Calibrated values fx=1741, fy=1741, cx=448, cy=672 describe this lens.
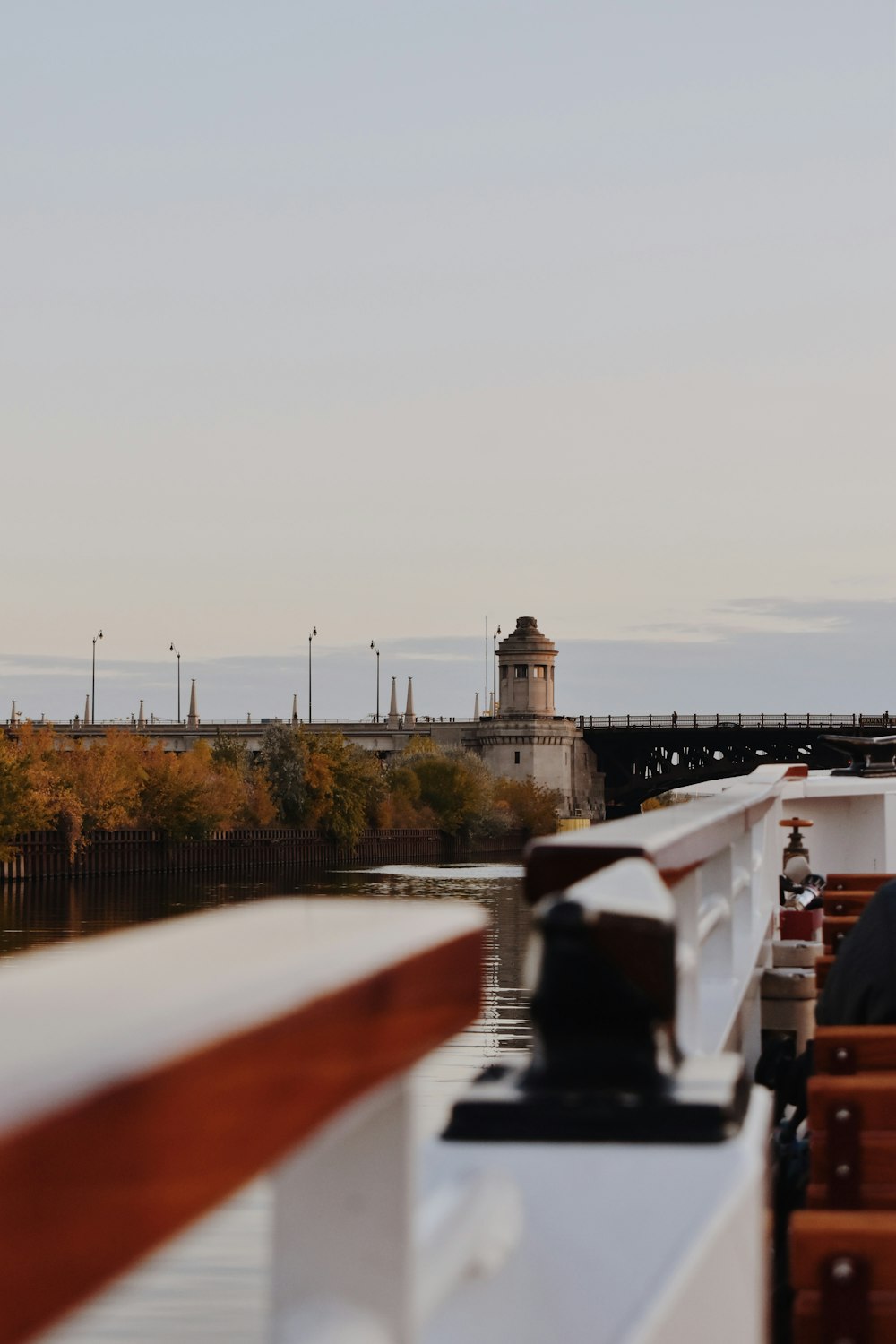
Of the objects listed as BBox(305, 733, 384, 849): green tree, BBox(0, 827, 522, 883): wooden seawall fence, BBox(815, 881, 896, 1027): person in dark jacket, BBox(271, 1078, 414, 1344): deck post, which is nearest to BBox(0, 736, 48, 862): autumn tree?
BBox(0, 827, 522, 883): wooden seawall fence

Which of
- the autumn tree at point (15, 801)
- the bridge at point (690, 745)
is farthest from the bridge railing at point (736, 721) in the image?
the autumn tree at point (15, 801)

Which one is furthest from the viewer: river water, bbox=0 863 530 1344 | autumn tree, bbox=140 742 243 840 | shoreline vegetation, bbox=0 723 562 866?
autumn tree, bbox=140 742 243 840

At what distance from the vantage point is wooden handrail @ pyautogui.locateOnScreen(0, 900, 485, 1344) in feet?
2.83

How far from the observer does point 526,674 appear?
566 ft

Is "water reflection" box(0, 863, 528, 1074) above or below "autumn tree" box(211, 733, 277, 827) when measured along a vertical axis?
below

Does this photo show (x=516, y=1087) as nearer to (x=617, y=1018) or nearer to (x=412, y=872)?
(x=617, y=1018)

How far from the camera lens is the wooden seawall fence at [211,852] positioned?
96.6 metres

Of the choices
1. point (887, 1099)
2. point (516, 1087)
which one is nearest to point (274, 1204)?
point (516, 1087)

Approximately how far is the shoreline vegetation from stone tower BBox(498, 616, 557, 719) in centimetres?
1872

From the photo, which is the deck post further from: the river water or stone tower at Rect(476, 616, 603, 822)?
stone tower at Rect(476, 616, 603, 822)

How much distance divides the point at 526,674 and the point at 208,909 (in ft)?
334

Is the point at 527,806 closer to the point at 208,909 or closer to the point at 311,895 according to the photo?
the point at 311,895

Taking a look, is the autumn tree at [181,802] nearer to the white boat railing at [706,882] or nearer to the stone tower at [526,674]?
the stone tower at [526,674]

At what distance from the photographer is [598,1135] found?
6.95 feet
